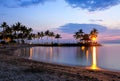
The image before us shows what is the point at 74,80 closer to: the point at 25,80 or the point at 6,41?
the point at 25,80

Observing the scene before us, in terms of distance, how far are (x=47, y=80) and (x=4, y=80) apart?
282cm

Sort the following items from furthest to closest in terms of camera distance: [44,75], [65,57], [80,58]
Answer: [65,57], [80,58], [44,75]

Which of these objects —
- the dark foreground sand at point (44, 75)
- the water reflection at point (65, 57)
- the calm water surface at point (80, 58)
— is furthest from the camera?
the water reflection at point (65, 57)

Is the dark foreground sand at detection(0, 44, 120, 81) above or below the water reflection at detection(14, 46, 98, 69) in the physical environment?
above

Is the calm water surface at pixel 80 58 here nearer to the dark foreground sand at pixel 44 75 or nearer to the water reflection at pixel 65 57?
the water reflection at pixel 65 57

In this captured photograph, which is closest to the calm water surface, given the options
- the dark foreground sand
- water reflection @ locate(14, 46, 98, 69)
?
water reflection @ locate(14, 46, 98, 69)

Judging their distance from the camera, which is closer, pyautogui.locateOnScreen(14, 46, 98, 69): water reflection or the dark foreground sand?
the dark foreground sand

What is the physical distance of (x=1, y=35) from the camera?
142375mm

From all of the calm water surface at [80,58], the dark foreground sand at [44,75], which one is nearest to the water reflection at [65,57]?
the calm water surface at [80,58]

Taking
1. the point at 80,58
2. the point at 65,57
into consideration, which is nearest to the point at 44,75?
the point at 80,58

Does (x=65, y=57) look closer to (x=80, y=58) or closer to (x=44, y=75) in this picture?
(x=80, y=58)

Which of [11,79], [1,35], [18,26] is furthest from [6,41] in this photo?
[11,79]

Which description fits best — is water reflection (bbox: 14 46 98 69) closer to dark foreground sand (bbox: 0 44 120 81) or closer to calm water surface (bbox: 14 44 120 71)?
calm water surface (bbox: 14 44 120 71)

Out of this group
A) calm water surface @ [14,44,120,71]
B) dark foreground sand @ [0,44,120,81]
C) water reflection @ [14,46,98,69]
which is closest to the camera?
dark foreground sand @ [0,44,120,81]
